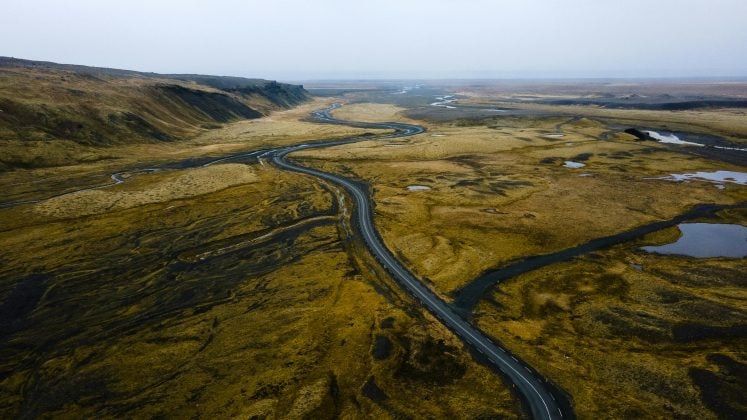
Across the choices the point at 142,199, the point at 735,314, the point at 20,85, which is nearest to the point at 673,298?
the point at 735,314

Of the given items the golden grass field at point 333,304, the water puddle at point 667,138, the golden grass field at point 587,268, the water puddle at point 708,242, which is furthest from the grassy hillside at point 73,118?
the water puddle at point 667,138

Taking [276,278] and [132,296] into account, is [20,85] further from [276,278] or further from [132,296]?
[276,278]

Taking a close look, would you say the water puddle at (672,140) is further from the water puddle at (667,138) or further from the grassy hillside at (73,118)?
the grassy hillside at (73,118)

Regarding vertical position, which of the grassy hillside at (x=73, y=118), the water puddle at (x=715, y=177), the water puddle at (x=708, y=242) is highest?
the grassy hillside at (x=73, y=118)

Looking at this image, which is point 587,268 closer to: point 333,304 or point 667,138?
point 333,304

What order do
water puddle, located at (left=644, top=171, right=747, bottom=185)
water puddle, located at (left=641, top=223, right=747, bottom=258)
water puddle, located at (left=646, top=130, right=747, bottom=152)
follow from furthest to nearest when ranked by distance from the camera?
water puddle, located at (left=646, top=130, right=747, bottom=152) → water puddle, located at (left=644, top=171, right=747, bottom=185) → water puddle, located at (left=641, top=223, right=747, bottom=258)

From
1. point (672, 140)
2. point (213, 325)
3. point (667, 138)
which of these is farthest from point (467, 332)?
point (667, 138)

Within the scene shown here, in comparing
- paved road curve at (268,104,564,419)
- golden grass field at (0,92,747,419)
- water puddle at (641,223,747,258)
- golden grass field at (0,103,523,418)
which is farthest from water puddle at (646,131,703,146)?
golden grass field at (0,103,523,418)

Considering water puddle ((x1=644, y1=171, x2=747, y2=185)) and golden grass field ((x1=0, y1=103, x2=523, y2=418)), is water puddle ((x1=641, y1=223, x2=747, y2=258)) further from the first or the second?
golden grass field ((x1=0, y1=103, x2=523, y2=418))
